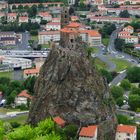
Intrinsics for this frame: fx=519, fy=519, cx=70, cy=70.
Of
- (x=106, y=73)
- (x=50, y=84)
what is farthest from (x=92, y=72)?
(x=106, y=73)

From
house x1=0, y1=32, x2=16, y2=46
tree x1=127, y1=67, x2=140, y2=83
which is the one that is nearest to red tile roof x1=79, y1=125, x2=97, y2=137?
tree x1=127, y1=67, x2=140, y2=83

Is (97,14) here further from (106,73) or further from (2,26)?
(106,73)

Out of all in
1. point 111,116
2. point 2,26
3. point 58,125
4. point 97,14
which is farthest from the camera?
point 97,14

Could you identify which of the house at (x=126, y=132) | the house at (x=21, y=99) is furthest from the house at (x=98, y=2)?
the house at (x=126, y=132)

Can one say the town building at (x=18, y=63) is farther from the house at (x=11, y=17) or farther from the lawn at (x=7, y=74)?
the house at (x=11, y=17)

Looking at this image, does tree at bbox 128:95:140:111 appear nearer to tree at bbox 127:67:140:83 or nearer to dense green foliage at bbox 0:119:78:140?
tree at bbox 127:67:140:83

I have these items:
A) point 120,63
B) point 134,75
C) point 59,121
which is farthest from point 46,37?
point 59,121
